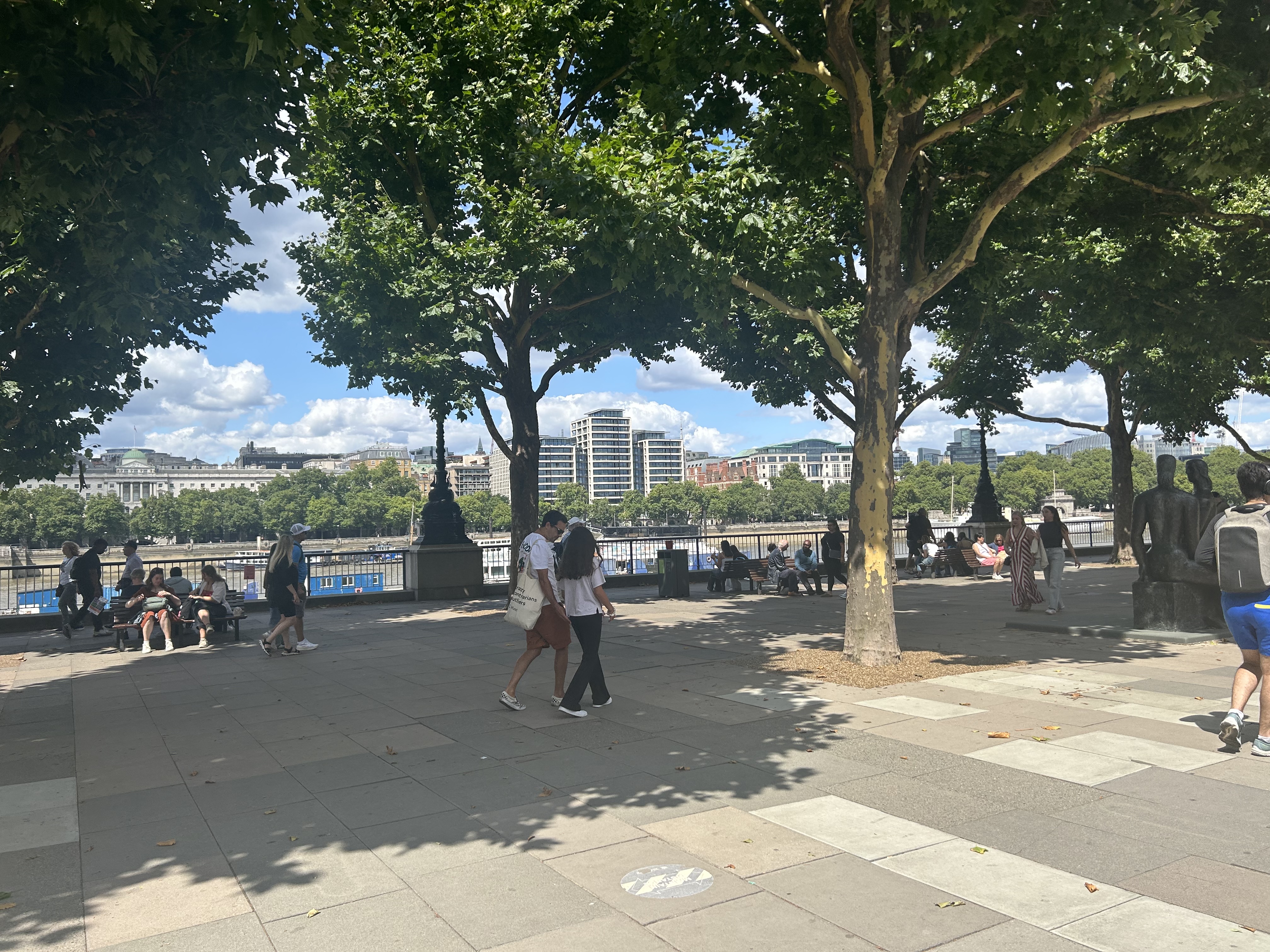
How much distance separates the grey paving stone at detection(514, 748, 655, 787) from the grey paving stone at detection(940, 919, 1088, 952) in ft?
9.39

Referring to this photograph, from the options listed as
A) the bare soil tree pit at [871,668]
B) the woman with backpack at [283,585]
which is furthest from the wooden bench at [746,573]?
the woman with backpack at [283,585]

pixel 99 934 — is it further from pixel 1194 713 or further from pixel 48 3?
pixel 1194 713

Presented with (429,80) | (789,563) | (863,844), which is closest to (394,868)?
(863,844)

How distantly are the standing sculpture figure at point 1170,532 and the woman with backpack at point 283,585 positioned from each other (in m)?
11.1

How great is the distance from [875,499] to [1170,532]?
4538 mm

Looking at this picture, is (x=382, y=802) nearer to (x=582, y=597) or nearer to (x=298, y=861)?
(x=298, y=861)

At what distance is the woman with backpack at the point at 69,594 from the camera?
15242 mm

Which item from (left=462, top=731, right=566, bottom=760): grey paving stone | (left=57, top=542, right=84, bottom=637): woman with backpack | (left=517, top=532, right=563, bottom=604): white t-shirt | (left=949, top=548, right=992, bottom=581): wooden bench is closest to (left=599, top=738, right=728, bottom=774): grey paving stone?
(left=462, top=731, right=566, bottom=760): grey paving stone

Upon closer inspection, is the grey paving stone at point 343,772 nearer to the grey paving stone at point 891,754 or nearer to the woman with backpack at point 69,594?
the grey paving stone at point 891,754

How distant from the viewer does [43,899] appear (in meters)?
4.32

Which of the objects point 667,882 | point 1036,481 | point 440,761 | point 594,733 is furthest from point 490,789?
point 1036,481

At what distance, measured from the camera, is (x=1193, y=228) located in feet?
54.1

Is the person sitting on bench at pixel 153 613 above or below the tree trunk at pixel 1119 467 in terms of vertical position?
below

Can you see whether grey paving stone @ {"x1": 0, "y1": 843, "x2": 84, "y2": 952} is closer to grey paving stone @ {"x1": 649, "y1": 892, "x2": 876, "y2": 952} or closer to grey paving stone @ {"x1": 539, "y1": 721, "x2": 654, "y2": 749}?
grey paving stone @ {"x1": 649, "y1": 892, "x2": 876, "y2": 952}
